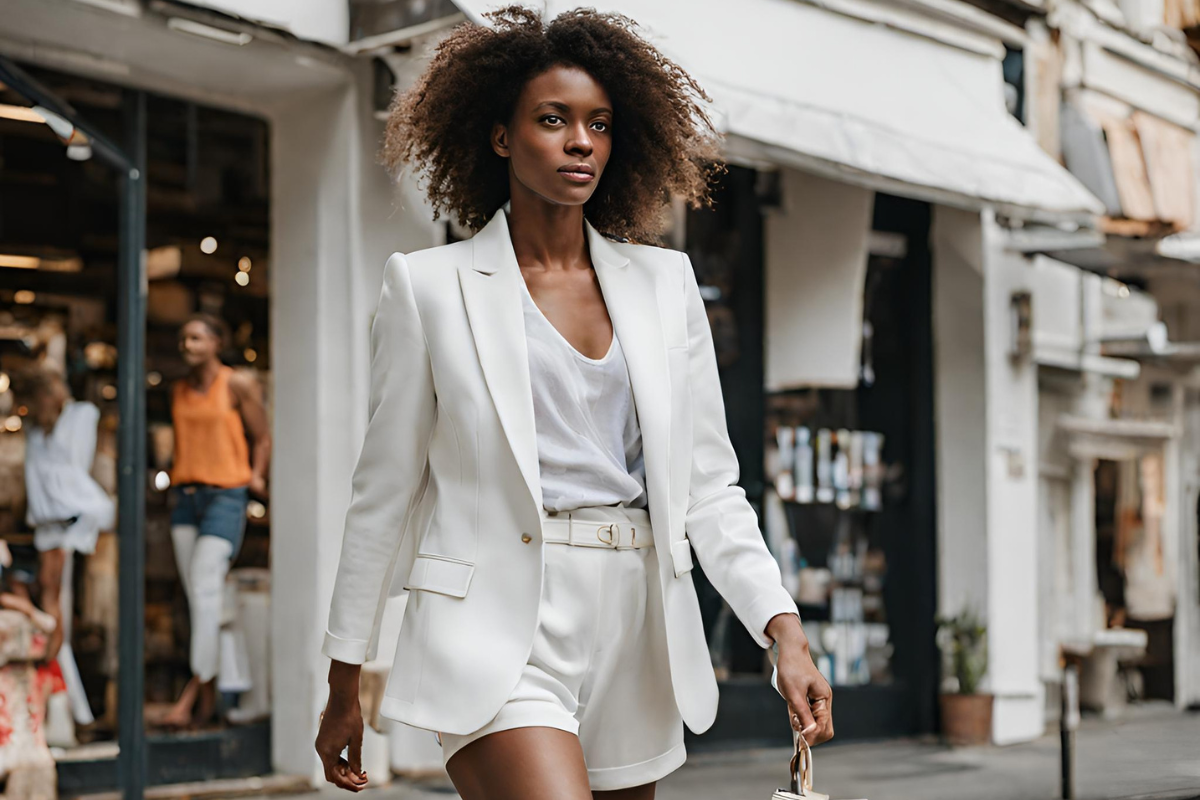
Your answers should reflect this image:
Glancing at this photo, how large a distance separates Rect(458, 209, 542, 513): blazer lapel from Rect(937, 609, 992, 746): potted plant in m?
8.51

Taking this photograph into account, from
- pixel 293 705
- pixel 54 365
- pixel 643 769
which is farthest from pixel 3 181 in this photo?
pixel 643 769

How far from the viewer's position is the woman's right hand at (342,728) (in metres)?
2.76

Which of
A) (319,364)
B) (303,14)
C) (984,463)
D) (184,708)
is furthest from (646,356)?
(984,463)

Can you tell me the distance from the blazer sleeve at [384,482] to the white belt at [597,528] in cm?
26

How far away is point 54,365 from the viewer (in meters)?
7.93

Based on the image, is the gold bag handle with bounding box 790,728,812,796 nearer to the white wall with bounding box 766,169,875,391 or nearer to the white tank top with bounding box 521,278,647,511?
the white tank top with bounding box 521,278,647,511

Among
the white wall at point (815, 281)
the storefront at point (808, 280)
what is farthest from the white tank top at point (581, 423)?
the white wall at point (815, 281)

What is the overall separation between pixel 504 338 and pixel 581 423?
0.20 metres

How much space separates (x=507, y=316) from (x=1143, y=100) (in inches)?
492

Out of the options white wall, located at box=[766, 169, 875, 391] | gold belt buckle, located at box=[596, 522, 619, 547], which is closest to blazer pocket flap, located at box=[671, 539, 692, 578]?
gold belt buckle, located at box=[596, 522, 619, 547]

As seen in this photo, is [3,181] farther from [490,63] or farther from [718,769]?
[490,63]

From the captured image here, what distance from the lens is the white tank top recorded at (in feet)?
9.01

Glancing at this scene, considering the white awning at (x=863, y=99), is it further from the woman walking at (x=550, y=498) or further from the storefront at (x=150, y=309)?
the woman walking at (x=550, y=498)

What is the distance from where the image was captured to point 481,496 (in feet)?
8.91
